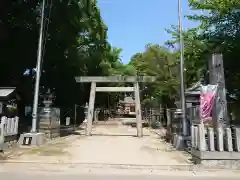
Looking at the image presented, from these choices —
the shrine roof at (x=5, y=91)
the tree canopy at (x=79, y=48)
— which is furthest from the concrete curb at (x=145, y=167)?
the shrine roof at (x=5, y=91)

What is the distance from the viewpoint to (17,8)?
19.6 m

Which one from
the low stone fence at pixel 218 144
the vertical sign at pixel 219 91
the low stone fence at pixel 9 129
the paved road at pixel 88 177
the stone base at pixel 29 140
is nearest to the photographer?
the paved road at pixel 88 177

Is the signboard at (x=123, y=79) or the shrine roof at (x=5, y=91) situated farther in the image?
the signboard at (x=123, y=79)

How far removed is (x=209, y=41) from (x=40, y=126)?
10018 mm

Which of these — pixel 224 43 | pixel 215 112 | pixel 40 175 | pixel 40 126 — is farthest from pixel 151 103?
pixel 40 175

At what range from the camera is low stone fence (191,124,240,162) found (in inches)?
368

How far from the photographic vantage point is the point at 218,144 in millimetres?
9445

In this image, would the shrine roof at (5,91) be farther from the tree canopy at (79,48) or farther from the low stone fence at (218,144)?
the low stone fence at (218,144)

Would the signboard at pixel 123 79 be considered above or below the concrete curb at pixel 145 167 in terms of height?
above

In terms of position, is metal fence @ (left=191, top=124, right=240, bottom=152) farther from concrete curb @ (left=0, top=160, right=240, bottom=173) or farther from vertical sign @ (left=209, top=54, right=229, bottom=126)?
vertical sign @ (left=209, top=54, right=229, bottom=126)

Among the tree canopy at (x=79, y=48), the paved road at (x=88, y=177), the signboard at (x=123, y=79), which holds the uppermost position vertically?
the tree canopy at (x=79, y=48)

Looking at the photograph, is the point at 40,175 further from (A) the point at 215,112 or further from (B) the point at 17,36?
(B) the point at 17,36

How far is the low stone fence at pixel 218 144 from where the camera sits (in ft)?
30.6

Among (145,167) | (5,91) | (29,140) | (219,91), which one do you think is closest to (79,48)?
(5,91)
